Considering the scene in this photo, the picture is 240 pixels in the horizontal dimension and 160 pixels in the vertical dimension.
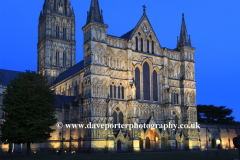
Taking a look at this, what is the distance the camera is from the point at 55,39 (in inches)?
3236

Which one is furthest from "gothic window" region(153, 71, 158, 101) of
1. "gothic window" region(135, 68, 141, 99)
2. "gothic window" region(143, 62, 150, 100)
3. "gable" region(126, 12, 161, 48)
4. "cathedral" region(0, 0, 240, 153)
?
"gable" region(126, 12, 161, 48)

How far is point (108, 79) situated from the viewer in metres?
48.4

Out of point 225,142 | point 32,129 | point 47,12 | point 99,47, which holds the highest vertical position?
point 47,12

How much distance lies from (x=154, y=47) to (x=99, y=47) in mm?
12940

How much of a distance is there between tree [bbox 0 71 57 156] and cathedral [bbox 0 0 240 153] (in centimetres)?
944

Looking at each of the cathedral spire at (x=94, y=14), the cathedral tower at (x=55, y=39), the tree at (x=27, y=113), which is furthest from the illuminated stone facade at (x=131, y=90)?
the cathedral tower at (x=55, y=39)

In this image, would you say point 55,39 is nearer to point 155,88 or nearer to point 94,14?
point 94,14

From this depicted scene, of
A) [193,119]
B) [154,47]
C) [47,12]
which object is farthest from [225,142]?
[47,12]

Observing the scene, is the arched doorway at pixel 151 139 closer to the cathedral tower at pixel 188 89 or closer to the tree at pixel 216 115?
the cathedral tower at pixel 188 89

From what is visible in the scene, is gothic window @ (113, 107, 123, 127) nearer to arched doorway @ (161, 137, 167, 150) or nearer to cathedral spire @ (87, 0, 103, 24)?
arched doorway @ (161, 137, 167, 150)

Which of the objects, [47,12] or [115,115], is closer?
[115,115]

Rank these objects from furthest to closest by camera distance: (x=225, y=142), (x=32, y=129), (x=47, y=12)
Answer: (x=47, y=12), (x=225, y=142), (x=32, y=129)

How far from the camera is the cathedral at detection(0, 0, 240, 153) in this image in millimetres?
47125

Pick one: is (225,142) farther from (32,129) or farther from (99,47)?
(32,129)
